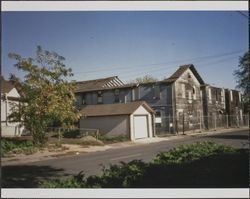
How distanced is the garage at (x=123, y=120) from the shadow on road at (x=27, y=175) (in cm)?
1613

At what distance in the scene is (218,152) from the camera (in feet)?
38.5

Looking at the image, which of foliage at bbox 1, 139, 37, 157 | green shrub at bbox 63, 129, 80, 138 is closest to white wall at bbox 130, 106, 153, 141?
green shrub at bbox 63, 129, 80, 138

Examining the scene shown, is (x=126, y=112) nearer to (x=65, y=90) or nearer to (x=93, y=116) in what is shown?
(x=93, y=116)

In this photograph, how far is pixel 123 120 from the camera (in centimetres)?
3148

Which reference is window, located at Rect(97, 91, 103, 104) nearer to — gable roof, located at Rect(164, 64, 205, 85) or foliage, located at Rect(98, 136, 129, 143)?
gable roof, located at Rect(164, 64, 205, 85)

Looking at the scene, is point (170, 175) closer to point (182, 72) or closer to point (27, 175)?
point (27, 175)

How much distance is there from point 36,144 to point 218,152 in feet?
48.2

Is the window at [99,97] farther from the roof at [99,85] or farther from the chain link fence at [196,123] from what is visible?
the chain link fence at [196,123]

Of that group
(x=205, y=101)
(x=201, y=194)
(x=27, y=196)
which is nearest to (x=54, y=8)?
(x=27, y=196)

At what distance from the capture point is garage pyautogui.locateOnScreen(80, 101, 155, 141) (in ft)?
103

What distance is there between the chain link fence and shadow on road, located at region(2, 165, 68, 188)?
21.5 m

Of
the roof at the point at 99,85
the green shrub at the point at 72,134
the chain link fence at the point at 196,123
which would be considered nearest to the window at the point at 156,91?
the chain link fence at the point at 196,123

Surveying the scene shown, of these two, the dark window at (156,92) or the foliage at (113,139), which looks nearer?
the foliage at (113,139)

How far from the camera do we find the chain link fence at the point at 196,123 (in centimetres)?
3684
